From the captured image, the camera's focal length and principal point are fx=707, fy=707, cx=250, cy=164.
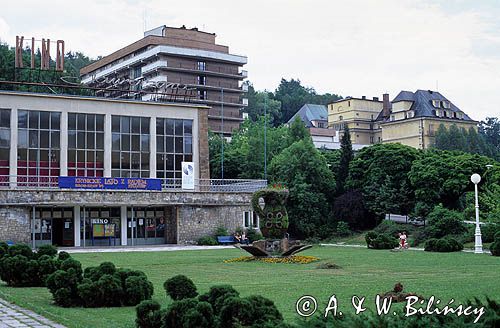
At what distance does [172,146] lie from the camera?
197ft

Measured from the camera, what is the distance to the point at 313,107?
13888cm

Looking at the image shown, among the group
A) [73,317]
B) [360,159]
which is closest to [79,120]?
[360,159]

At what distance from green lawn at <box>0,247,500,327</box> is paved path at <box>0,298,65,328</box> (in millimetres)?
220

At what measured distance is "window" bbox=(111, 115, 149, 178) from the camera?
57.7m

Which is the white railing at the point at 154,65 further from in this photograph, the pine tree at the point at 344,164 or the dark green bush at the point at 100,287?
the dark green bush at the point at 100,287

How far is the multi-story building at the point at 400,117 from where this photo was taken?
10144cm

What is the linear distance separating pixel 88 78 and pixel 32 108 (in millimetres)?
68045

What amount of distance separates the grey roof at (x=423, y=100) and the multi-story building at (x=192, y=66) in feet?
80.8

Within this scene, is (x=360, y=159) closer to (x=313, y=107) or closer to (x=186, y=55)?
Result: (x=186, y=55)


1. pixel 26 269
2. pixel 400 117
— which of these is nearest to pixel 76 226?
pixel 26 269

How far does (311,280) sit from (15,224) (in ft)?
108

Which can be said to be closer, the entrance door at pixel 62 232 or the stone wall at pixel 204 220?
the entrance door at pixel 62 232

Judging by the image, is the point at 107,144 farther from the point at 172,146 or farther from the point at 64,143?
the point at 172,146

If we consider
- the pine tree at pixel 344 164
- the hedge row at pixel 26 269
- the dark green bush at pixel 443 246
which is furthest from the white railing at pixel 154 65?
the hedge row at pixel 26 269
